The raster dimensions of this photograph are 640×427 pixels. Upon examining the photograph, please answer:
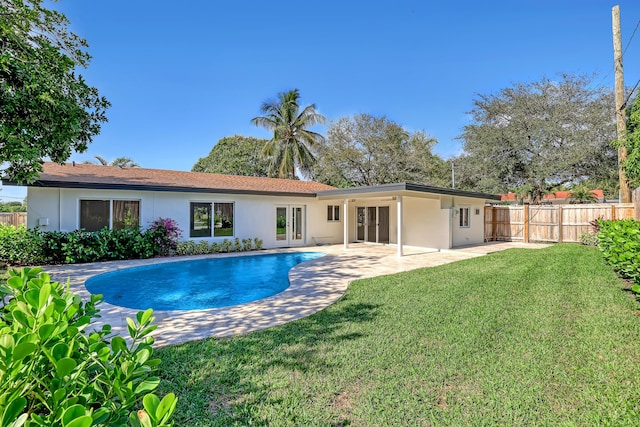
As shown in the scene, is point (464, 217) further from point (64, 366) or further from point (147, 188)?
point (64, 366)

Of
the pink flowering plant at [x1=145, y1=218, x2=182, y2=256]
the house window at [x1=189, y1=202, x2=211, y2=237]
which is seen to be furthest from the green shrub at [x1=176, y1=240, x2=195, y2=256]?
the house window at [x1=189, y1=202, x2=211, y2=237]

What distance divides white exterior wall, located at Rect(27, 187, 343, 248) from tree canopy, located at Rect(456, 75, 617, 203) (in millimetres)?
12302

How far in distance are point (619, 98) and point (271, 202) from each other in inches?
632

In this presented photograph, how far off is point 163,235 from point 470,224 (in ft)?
50.2

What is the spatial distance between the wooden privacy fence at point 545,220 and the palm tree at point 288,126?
14.4 m

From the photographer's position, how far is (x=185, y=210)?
47.1ft

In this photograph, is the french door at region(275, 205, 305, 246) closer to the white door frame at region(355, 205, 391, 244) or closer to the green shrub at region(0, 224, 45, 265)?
the white door frame at region(355, 205, 391, 244)

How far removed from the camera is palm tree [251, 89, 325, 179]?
2702cm

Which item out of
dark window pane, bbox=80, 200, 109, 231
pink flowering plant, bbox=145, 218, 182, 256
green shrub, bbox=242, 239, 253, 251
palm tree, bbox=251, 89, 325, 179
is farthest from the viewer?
palm tree, bbox=251, 89, 325, 179

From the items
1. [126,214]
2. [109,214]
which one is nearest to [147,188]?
[126,214]

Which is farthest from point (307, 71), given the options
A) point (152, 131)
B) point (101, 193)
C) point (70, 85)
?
point (70, 85)

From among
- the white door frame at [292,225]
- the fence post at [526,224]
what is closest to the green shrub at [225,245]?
the white door frame at [292,225]

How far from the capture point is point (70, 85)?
7297mm

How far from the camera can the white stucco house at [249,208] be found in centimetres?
1206
